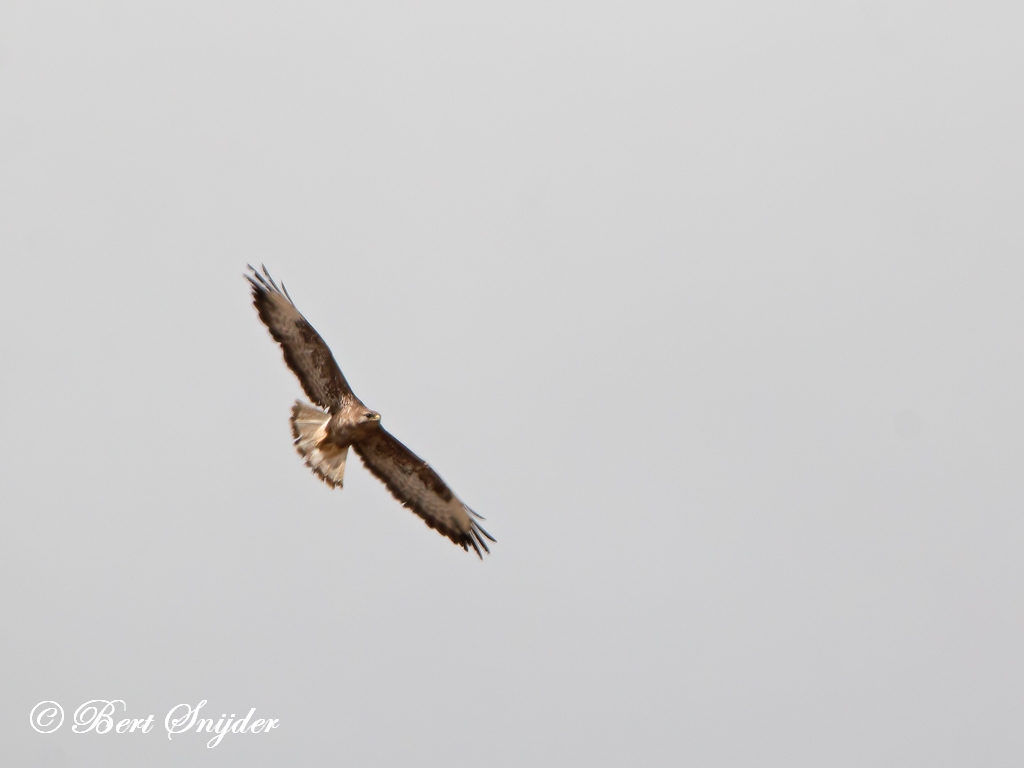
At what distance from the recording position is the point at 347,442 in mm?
15484

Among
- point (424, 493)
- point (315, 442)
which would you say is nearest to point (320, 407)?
point (315, 442)

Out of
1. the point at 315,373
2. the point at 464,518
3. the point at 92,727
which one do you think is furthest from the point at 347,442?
the point at 92,727

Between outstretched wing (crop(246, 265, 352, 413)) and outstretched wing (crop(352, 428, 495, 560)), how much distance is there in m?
0.84

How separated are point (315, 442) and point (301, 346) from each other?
1119mm

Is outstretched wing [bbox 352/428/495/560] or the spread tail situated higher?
outstretched wing [bbox 352/428/495/560]

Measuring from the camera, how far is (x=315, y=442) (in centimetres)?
1550

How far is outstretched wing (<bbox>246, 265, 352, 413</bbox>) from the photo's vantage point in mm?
15320

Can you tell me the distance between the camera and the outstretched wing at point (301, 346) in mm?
15320

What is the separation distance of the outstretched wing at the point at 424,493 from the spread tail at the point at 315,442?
0.46 metres

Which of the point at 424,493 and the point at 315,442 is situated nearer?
the point at 315,442

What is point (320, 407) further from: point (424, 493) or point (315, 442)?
point (424, 493)

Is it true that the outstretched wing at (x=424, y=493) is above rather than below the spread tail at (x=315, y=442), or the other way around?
above

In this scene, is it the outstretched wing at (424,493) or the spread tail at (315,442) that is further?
the outstretched wing at (424,493)

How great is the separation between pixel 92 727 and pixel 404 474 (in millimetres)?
7708
